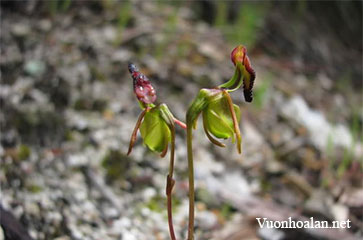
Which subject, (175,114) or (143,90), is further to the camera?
(175,114)

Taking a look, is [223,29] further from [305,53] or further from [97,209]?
[97,209]

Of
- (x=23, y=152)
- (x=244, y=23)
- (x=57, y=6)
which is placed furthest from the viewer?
(x=244, y=23)

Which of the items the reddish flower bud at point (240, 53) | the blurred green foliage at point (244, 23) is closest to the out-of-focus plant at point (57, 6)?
the blurred green foliage at point (244, 23)

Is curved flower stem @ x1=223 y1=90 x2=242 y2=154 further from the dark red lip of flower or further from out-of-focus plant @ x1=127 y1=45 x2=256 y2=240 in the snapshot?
the dark red lip of flower

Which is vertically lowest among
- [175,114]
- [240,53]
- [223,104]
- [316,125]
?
[223,104]

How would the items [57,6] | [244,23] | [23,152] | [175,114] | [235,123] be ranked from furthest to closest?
[244,23], [57,6], [175,114], [23,152], [235,123]

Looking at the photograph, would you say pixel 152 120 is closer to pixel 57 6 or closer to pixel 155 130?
pixel 155 130

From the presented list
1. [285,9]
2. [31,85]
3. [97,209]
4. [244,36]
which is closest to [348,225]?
[97,209]

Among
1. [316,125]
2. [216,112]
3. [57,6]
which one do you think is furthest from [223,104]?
[57,6]
